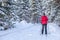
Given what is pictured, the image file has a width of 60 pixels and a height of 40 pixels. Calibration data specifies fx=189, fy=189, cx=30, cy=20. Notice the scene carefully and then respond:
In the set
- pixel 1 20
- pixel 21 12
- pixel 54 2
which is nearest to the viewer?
pixel 1 20

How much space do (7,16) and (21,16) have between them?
23.7 metres

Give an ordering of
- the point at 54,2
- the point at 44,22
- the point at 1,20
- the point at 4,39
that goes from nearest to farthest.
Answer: the point at 4,39, the point at 44,22, the point at 1,20, the point at 54,2

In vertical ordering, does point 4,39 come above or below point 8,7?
below

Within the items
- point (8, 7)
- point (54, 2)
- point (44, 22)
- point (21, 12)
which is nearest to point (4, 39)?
point (44, 22)

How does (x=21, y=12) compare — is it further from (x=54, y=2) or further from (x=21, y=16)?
(x=54, y=2)

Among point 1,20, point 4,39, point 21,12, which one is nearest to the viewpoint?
point 4,39

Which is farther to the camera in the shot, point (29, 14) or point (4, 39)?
point (29, 14)

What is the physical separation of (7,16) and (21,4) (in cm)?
2385

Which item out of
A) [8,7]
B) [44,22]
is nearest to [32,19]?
[8,7]

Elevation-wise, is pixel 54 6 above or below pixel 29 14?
above

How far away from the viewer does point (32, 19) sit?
4694 centimetres

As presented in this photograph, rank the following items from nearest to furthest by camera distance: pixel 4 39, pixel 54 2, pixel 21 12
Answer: pixel 4 39 → pixel 54 2 → pixel 21 12

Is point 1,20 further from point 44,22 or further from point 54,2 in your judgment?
point 54,2

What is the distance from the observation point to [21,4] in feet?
149
